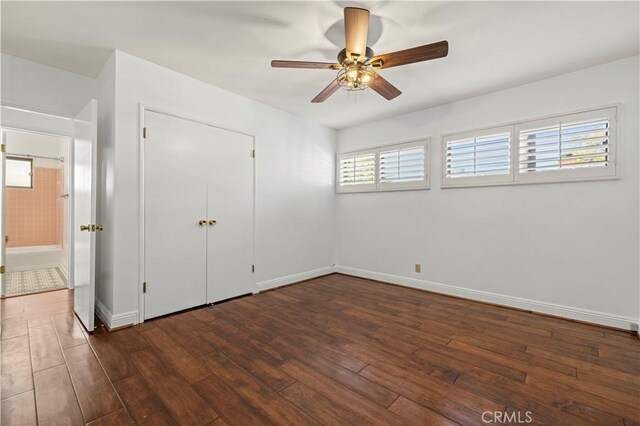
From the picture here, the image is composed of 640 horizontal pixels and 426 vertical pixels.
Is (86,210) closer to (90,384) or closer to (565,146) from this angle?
(90,384)

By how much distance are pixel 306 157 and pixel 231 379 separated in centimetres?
336

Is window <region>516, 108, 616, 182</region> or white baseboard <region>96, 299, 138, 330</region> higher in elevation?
window <region>516, 108, 616, 182</region>

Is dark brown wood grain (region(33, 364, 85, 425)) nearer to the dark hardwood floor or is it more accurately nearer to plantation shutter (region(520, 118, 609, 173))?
the dark hardwood floor

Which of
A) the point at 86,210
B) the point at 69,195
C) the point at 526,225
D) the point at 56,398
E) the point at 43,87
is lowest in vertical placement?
the point at 56,398

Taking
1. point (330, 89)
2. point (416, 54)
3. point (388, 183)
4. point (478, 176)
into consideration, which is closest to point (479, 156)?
point (478, 176)

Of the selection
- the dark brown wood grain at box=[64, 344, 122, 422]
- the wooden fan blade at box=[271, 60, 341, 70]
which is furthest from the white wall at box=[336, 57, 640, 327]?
the dark brown wood grain at box=[64, 344, 122, 422]

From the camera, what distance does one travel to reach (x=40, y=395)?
1.63 m

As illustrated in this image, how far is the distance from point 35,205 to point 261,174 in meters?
5.60

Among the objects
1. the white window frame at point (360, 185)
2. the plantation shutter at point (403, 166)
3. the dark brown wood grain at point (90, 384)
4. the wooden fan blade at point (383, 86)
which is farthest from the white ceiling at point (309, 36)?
the dark brown wood grain at point (90, 384)

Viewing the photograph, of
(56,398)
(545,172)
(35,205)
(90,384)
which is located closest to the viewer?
(56,398)

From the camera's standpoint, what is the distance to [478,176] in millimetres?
3463

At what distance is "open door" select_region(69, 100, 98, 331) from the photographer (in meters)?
2.45

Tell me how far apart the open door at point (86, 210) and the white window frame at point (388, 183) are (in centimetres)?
346

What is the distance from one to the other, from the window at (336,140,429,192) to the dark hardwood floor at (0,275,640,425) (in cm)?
193
